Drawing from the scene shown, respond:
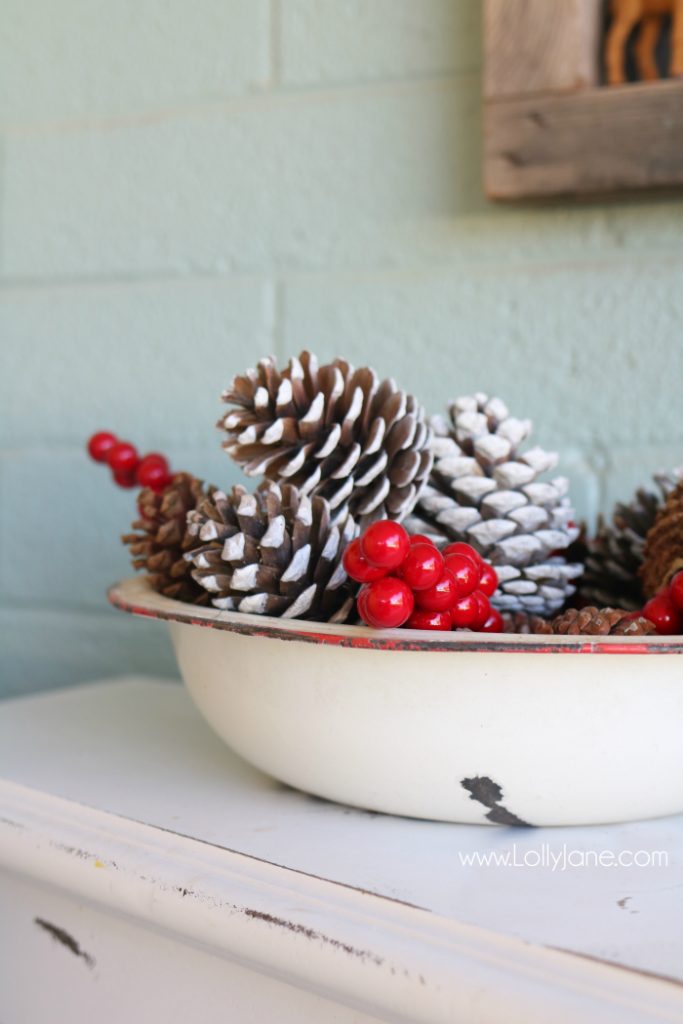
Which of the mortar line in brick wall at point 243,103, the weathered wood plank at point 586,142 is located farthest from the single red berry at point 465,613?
the mortar line in brick wall at point 243,103

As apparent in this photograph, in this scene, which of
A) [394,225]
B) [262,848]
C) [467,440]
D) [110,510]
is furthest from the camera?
[110,510]

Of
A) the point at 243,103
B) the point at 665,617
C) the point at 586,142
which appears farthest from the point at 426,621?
the point at 243,103

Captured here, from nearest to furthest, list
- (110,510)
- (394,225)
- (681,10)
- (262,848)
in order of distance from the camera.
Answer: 1. (262,848)
2. (681,10)
3. (394,225)
4. (110,510)

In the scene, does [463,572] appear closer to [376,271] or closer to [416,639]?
[416,639]

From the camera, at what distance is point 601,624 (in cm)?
43

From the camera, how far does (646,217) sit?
0.72m

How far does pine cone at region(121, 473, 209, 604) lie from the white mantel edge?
13 centimetres

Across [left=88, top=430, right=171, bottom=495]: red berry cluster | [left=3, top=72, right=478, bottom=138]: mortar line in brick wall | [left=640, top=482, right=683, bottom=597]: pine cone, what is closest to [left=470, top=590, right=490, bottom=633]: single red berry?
[left=640, top=482, right=683, bottom=597]: pine cone

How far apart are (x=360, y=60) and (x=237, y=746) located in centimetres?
60

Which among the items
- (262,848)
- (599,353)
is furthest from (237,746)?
(599,353)

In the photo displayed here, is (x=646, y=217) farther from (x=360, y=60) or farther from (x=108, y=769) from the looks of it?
(x=108, y=769)

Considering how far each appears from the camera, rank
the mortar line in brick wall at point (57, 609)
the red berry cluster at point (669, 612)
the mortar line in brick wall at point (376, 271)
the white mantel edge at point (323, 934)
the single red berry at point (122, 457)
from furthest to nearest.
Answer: the mortar line in brick wall at point (57, 609) < the mortar line in brick wall at point (376, 271) < the single red berry at point (122, 457) < the red berry cluster at point (669, 612) < the white mantel edge at point (323, 934)

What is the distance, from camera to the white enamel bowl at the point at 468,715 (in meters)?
0.39

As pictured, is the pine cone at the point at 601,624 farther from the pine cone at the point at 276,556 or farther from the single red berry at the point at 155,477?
the single red berry at the point at 155,477
